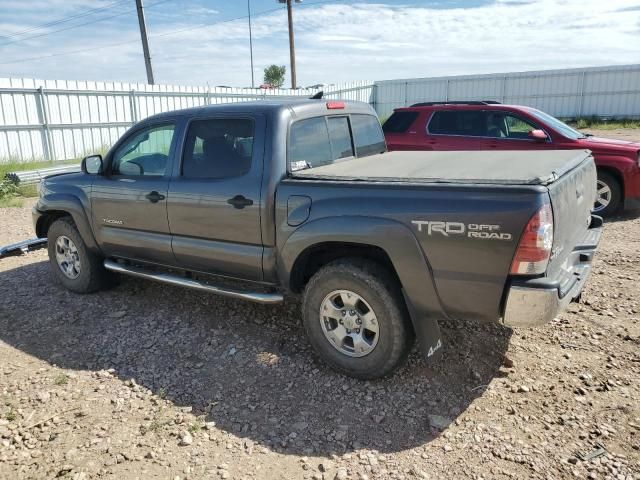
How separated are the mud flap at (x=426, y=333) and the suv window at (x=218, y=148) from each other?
167 centimetres

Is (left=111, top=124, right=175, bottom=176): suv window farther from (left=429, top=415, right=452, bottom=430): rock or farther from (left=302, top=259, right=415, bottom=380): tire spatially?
(left=429, top=415, right=452, bottom=430): rock

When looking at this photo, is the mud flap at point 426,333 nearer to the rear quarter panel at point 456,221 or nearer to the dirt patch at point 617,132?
the rear quarter panel at point 456,221

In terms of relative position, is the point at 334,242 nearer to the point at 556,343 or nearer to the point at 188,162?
the point at 188,162

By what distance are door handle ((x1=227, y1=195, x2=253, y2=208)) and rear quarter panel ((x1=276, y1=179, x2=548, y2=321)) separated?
0.78 m

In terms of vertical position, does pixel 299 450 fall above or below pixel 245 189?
below

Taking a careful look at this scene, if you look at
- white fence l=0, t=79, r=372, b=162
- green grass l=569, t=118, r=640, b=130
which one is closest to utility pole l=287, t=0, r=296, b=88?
white fence l=0, t=79, r=372, b=162

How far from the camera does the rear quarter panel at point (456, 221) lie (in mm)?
2752

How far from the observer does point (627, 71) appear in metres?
24.4

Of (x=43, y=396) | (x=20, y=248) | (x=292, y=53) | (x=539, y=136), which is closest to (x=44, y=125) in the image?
(x=20, y=248)

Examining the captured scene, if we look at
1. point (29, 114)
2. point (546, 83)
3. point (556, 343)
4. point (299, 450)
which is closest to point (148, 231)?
point (299, 450)

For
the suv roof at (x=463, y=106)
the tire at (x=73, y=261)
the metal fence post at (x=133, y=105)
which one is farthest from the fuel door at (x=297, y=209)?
the metal fence post at (x=133, y=105)

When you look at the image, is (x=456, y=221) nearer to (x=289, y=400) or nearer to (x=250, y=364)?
(x=289, y=400)

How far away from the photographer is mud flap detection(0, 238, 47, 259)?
6618 mm

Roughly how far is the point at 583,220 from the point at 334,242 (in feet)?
6.06
